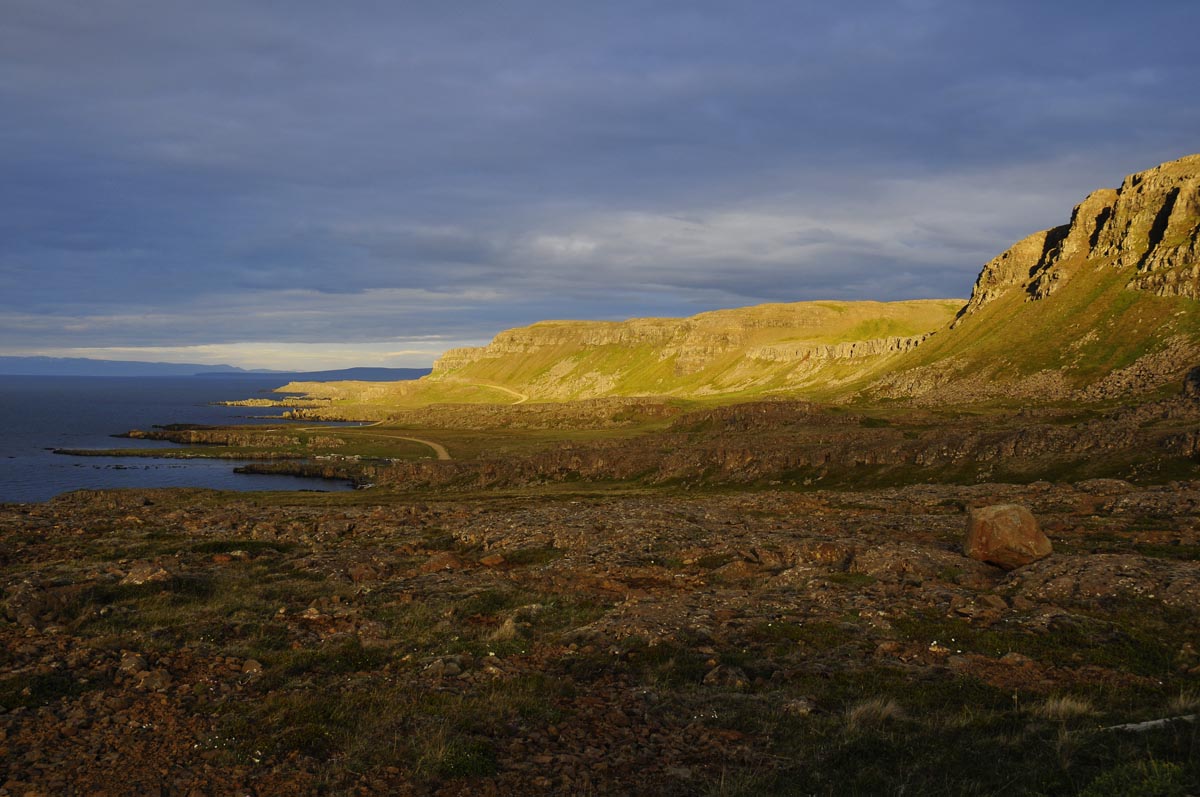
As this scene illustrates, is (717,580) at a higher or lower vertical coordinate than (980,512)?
lower

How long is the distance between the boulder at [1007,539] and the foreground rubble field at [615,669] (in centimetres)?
95

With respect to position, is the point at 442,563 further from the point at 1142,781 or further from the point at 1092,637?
the point at 1142,781

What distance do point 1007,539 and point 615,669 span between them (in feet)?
62.7

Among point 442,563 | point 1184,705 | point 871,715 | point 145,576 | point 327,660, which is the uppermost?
point 1184,705

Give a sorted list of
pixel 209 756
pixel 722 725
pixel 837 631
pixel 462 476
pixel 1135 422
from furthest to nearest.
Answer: pixel 462 476
pixel 1135 422
pixel 837 631
pixel 722 725
pixel 209 756

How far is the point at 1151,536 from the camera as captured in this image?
29984 mm

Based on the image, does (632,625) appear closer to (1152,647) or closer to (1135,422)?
(1152,647)

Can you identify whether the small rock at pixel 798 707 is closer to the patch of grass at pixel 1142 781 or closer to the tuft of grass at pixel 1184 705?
the patch of grass at pixel 1142 781

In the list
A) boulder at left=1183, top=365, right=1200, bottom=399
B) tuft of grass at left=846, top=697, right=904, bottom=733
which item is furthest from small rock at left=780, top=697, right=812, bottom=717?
boulder at left=1183, top=365, right=1200, bottom=399

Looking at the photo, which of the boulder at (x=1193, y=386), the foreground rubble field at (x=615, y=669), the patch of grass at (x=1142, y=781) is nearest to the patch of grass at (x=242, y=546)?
the foreground rubble field at (x=615, y=669)

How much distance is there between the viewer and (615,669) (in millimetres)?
17672

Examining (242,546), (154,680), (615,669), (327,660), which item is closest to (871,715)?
(615,669)

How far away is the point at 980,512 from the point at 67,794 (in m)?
31.5

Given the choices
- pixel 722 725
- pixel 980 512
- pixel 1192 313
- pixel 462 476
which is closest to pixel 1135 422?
pixel 980 512
